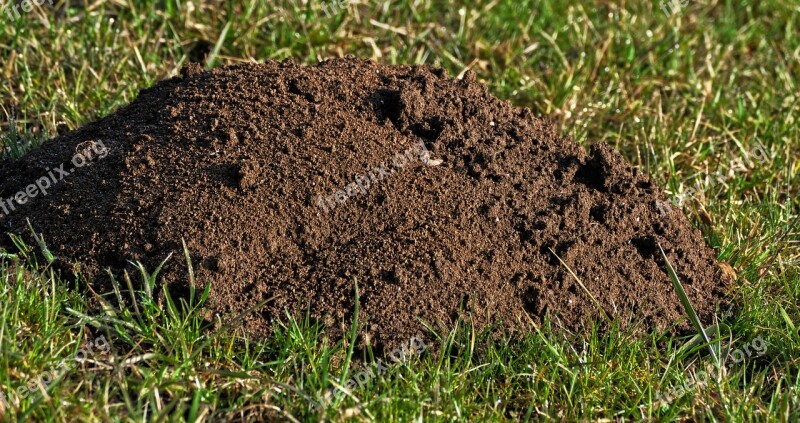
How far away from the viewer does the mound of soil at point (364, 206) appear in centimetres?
267

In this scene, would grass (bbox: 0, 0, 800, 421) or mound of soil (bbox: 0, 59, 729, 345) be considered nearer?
grass (bbox: 0, 0, 800, 421)

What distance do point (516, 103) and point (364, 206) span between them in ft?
5.59

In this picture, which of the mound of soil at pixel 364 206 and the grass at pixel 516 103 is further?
the mound of soil at pixel 364 206

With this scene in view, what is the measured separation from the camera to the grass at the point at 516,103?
93.9 inches

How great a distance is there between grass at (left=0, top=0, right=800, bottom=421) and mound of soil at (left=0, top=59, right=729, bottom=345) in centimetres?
12

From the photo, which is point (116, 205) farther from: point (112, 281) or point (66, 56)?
point (66, 56)

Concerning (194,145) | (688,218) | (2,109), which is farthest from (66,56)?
(688,218)

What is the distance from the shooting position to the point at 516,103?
4254 millimetres

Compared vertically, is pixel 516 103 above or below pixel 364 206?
below

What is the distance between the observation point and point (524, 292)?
9.06 ft

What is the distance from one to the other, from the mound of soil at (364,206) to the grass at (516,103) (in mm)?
124

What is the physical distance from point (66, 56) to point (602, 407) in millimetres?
2926

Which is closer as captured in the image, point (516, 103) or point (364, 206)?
point (364, 206)

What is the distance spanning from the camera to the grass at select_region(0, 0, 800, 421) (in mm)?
2385
